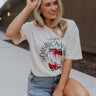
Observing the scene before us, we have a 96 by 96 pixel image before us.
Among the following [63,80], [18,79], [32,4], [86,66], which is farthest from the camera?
[86,66]

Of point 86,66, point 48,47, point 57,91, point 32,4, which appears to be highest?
point 32,4

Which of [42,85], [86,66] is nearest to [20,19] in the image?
[42,85]

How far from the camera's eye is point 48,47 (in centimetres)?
144

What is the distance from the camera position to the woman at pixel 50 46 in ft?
4.73

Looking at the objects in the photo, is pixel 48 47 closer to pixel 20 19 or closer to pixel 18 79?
pixel 20 19

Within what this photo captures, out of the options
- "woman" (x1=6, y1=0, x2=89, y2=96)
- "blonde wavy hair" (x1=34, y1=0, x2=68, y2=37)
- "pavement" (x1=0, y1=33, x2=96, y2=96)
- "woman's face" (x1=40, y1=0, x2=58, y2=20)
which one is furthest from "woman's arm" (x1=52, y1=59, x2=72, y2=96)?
"pavement" (x1=0, y1=33, x2=96, y2=96)

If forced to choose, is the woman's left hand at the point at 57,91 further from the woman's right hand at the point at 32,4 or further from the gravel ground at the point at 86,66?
the gravel ground at the point at 86,66

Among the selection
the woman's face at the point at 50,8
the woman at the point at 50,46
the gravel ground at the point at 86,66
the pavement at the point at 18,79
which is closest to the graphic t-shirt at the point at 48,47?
the woman at the point at 50,46

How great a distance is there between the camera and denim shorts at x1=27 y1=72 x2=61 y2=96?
1509 millimetres

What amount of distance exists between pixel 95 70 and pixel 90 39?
10.9ft

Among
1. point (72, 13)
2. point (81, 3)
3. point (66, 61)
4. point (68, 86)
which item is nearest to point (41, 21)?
point (66, 61)

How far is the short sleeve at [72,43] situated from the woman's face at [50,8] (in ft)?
0.52

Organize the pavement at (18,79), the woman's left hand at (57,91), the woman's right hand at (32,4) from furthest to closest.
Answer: the pavement at (18,79), the woman's left hand at (57,91), the woman's right hand at (32,4)

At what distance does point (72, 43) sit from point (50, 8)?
0.34m
